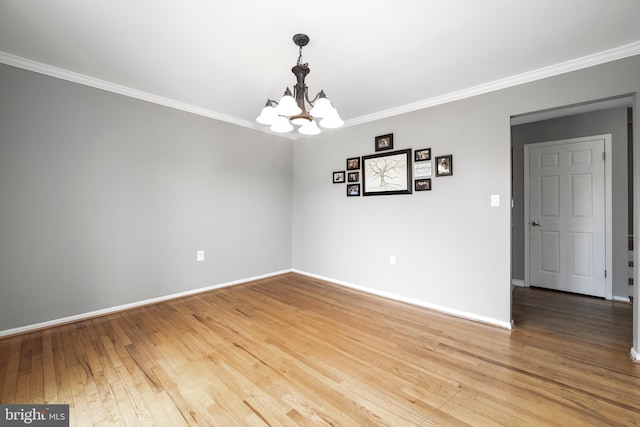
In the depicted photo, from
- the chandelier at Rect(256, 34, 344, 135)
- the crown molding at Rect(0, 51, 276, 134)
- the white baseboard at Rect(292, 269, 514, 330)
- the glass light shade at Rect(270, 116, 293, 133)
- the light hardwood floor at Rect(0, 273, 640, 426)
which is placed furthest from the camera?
the white baseboard at Rect(292, 269, 514, 330)

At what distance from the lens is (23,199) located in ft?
7.55

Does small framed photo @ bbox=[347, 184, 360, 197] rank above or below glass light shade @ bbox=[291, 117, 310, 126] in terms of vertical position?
below

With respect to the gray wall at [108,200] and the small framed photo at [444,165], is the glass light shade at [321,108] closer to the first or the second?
the small framed photo at [444,165]

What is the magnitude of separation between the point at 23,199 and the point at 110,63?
1396 mm

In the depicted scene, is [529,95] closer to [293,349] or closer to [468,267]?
[468,267]

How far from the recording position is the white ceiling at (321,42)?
167 centimetres

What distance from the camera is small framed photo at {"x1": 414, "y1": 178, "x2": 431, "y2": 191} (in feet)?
9.87

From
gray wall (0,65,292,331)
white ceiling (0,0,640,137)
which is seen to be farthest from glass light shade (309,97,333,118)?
gray wall (0,65,292,331)

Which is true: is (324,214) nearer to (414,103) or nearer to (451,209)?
(451,209)

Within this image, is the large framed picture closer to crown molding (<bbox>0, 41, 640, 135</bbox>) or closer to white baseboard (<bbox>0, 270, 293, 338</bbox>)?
crown molding (<bbox>0, 41, 640, 135</bbox>)

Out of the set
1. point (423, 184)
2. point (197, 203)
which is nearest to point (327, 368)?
point (423, 184)

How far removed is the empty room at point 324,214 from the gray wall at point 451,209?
0.02 m

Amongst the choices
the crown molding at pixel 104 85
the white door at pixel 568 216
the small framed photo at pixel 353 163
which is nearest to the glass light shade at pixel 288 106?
the small framed photo at pixel 353 163

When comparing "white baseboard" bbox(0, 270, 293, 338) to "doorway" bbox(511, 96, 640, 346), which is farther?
"doorway" bbox(511, 96, 640, 346)
